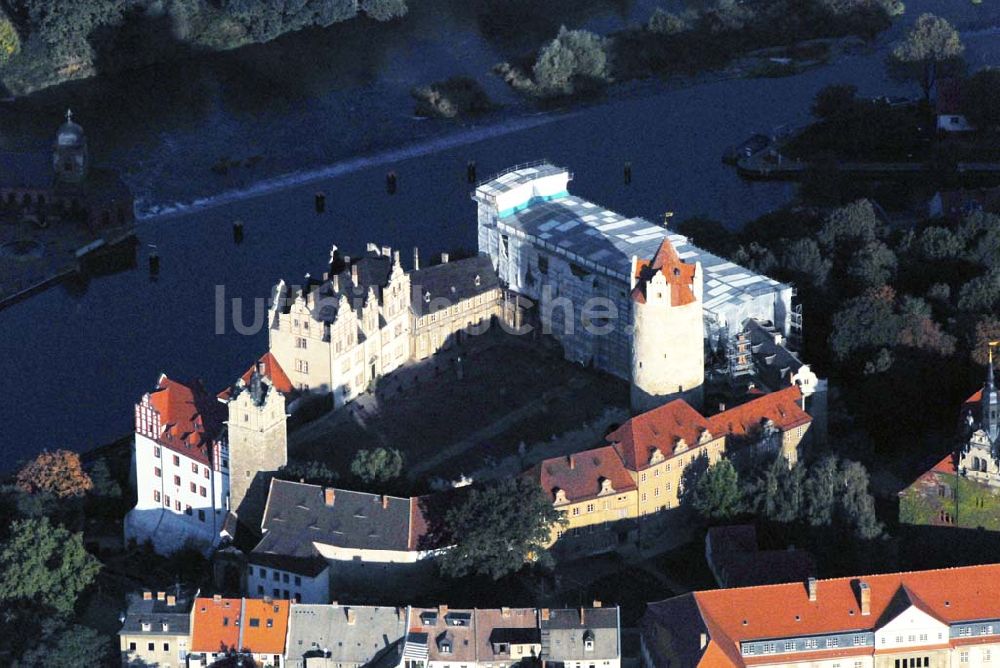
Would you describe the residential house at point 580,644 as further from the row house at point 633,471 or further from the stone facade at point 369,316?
the stone facade at point 369,316

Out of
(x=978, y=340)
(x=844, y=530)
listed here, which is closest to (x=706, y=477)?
(x=844, y=530)

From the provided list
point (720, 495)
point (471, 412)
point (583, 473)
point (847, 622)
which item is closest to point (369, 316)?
point (471, 412)

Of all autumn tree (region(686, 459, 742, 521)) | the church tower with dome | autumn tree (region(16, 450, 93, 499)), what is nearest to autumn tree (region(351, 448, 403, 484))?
autumn tree (region(686, 459, 742, 521))

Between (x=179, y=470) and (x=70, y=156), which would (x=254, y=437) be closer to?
(x=179, y=470)

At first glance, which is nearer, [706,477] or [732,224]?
[706,477]

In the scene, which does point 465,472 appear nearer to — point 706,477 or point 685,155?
point 706,477
